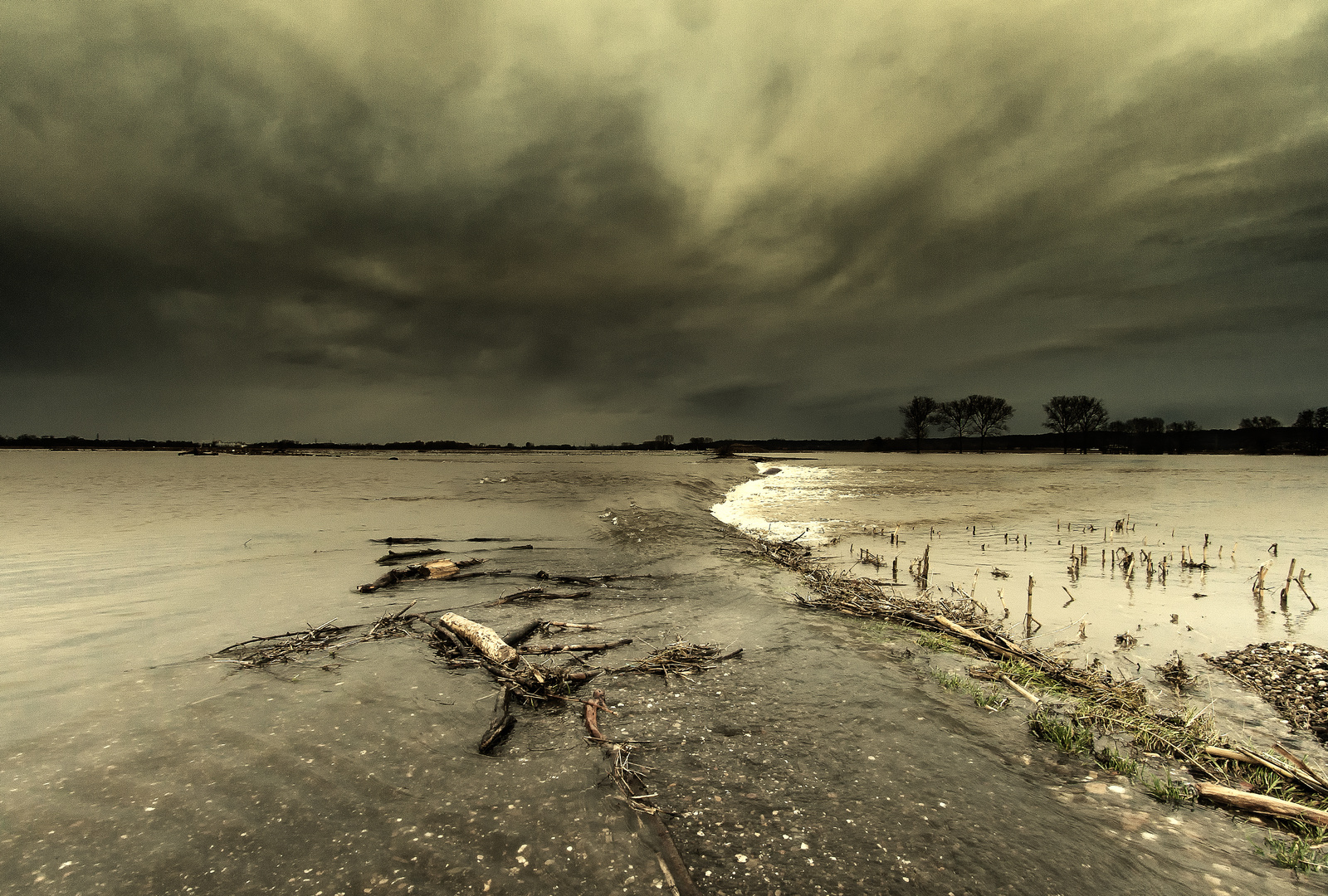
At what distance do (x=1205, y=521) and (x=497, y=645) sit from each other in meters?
25.5

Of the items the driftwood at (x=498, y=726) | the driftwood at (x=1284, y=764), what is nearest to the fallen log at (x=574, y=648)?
the driftwood at (x=498, y=726)

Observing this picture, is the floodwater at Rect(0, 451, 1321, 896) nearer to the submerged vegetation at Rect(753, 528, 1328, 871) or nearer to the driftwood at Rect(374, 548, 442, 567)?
the submerged vegetation at Rect(753, 528, 1328, 871)

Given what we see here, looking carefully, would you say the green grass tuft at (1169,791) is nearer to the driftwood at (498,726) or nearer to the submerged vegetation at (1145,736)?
the submerged vegetation at (1145,736)

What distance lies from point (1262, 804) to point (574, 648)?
21.0ft

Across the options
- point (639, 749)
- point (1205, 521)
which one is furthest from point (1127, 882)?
point (1205, 521)

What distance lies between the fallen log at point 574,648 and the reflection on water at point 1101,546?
651cm

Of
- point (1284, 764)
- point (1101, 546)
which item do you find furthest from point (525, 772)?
point (1101, 546)

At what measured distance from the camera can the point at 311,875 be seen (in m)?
3.16

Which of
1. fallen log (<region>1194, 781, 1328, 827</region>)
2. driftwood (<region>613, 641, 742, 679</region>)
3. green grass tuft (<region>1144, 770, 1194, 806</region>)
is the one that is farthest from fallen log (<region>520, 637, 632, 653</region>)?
fallen log (<region>1194, 781, 1328, 827</region>)

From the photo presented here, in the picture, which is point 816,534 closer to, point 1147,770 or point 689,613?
point 689,613

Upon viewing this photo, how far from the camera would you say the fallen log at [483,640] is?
6488mm

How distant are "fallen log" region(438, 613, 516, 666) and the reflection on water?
25.7 ft

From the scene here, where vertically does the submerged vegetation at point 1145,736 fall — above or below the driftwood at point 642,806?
below

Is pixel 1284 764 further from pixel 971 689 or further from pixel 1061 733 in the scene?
pixel 971 689
